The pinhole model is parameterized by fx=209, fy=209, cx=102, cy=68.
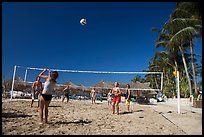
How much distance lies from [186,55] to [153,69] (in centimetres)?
1634

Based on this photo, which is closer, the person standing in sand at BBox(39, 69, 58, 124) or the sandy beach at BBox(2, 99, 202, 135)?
the sandy beach at BBox(2, 99, 202, 135)

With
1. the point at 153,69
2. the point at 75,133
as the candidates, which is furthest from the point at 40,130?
the point at 153,69

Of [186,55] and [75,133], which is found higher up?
[186,55]

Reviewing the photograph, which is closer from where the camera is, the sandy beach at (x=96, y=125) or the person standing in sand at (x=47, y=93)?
the sandy beach at (x=96, y=125)

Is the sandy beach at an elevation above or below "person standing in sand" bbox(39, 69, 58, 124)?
below

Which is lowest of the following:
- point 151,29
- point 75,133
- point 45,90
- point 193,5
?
point 75,133

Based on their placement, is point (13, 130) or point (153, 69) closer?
point (13, 130)

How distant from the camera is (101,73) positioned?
15.9 m

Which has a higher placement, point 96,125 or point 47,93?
point 47,93

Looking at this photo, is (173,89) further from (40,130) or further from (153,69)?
(40,130)

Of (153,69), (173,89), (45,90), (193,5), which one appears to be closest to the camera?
(45,90)

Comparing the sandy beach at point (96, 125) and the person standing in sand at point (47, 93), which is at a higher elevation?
the person standing in sand at point (47, 93)

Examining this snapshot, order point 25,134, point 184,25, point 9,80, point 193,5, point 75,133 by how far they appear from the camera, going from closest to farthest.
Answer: point 25,134 → point 75,133 → point 193,5 → point 184,25 → point 9,80

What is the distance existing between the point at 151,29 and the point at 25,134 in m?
24.2
